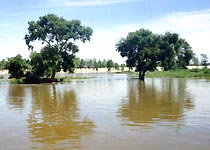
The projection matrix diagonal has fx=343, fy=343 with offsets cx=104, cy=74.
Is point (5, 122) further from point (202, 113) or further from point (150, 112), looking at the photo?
point (202, 113)

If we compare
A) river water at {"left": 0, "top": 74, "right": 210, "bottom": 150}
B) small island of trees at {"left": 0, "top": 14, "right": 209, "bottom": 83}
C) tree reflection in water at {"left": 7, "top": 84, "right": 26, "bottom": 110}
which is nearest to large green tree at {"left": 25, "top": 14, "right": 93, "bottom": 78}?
small island of trees at {"left": 0, "top": 14, "right": 209, "bottom": 83}

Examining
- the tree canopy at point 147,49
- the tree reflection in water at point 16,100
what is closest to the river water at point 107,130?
the tree reflection in water at point 16,100

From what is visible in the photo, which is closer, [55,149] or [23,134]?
[55,149]

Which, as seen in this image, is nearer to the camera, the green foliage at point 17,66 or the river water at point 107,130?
the river water at point 107,130

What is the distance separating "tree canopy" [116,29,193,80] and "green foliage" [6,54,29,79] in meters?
19.3

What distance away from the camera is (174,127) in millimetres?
11766

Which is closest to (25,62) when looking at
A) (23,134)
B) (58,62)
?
(58,62)

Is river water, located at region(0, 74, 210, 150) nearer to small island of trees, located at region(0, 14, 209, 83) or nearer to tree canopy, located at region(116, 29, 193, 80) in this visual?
small island of trees, located at region(0, 14, 209, 83)

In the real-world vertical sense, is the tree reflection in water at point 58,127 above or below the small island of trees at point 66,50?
below

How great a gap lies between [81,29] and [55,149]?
4933 cm

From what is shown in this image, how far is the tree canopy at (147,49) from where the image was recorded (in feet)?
204

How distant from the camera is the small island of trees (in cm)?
5419

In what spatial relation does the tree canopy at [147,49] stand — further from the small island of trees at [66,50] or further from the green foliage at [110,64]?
the green foliage at [110,64]

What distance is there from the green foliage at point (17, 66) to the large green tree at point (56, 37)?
181cm
